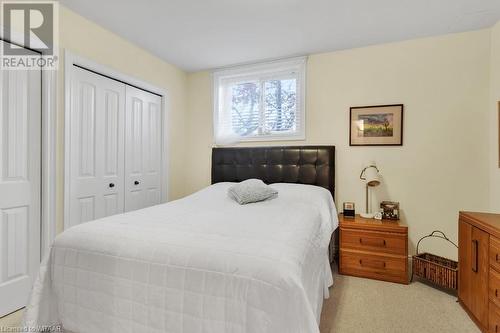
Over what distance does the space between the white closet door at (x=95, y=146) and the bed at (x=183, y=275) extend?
102cm

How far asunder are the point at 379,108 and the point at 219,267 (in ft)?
8.64

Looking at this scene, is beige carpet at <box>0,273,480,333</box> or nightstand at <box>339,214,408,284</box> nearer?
beige carpet at <box>0,273,480,333</box>

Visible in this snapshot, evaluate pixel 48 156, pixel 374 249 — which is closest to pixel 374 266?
pixel 374 249

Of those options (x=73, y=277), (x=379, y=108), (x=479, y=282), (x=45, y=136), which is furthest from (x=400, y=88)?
(x=45, y=136)

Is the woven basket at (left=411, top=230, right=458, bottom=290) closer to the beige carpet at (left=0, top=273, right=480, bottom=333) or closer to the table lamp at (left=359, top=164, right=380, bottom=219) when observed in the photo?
the beige carpet at (left=0, top=273, right=480, bottom=333)

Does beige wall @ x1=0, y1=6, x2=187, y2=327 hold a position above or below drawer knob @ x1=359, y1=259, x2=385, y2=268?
above

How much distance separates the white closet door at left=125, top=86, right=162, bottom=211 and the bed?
1340 mm

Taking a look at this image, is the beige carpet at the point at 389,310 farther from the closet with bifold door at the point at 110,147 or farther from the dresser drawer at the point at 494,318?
the closet with bifold door at the point at 110,147

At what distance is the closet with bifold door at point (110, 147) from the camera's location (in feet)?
7.76

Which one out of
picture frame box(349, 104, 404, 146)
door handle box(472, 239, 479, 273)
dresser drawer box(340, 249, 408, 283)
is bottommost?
dresser drawer box(340, 249, 408, 283)
